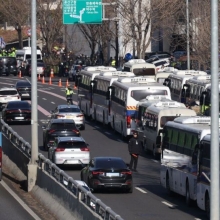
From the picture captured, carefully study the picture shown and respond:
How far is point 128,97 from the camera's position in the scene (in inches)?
1751

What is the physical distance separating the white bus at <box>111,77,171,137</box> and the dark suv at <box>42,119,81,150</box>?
3.49 meters

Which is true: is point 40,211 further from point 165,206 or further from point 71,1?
point 71,1

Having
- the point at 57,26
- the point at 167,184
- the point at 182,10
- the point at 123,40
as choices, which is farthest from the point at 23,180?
the point at 57,26

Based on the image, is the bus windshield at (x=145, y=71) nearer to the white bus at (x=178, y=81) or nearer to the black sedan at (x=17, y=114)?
the white bus at (x=178, y=81)

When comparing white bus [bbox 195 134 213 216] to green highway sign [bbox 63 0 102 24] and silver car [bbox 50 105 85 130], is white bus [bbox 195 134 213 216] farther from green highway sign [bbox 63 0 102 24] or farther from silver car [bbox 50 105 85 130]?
green highway sign [bbox 63 0 102 24]

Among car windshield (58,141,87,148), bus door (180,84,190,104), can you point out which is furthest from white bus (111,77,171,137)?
car windshield (58,141,87,148)

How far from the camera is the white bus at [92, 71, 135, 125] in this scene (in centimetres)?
4931

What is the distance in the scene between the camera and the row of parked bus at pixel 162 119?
2606 cm

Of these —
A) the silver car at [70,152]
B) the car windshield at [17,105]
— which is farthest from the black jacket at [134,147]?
the car windshield at [17,105]

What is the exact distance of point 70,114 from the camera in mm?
47688

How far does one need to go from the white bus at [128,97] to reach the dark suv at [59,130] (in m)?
3.49

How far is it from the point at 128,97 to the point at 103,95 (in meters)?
6.62

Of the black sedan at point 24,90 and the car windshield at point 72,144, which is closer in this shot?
the car windshield at point 72,144

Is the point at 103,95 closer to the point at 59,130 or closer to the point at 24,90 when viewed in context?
the point at 59,130
